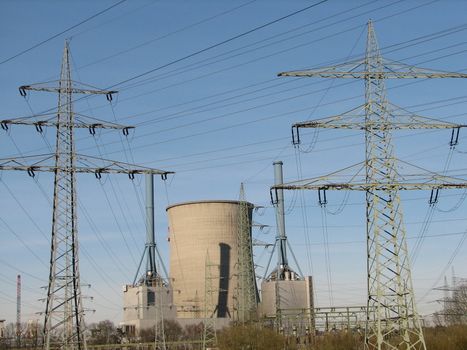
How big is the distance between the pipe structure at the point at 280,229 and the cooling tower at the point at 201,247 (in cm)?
664

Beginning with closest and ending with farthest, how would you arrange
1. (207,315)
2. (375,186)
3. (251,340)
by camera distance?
1. (375,186)
2. (251,340)
3. (207,315)

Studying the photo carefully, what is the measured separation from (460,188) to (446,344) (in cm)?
1100

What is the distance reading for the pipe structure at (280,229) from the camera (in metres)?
104

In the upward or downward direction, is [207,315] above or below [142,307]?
below

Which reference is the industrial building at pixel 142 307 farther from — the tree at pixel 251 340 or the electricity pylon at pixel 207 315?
the tree at pixel 251 340

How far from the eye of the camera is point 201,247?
315 feet

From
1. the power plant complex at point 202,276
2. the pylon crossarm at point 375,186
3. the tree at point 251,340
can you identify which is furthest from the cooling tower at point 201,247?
the pylon crossarm at point 375,186

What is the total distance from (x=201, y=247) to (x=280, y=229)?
1487cm

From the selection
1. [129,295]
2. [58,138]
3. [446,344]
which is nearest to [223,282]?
[129,295]

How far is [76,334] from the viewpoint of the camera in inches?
1131

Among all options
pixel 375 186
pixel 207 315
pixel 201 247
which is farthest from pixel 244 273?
pixel 375 186

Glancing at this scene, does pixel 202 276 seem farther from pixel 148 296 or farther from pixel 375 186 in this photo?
pixel 375 186

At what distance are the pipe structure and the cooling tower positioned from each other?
6644 millimetres

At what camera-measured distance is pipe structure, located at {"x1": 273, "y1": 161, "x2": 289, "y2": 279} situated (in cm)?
10388
